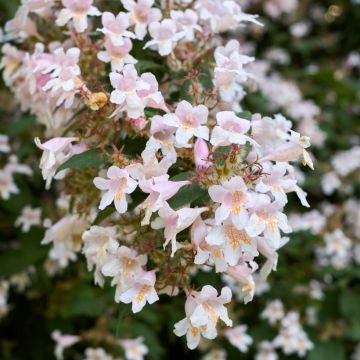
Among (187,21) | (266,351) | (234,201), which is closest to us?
(234,201)

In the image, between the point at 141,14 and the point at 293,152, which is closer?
the point at 293,152

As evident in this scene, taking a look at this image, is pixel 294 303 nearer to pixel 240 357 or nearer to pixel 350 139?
pixel 240 357

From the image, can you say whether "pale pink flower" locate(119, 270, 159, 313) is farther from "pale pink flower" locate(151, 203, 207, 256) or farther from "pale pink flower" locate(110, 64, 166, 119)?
"pale pink flower" locate(110, 64, 166, 119)

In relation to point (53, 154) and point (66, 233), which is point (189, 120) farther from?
A: point (66, 233)

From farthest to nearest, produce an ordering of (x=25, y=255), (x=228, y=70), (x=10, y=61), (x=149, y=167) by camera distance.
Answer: (x=25, y=255)
(x=10, y=61)
(x=228, y=70)
(x=149, y=167)

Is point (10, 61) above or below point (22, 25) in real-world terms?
below

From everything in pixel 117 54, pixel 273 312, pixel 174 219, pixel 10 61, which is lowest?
pixel 273 312

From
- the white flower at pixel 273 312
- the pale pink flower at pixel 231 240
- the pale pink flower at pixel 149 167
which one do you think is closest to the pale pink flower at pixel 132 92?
the pale pink flower at pixel 149 167

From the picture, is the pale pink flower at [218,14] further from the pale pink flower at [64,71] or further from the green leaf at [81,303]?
the green leaf at [81,303]

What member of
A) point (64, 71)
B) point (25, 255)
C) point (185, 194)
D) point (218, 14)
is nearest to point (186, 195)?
point (185, 194)
